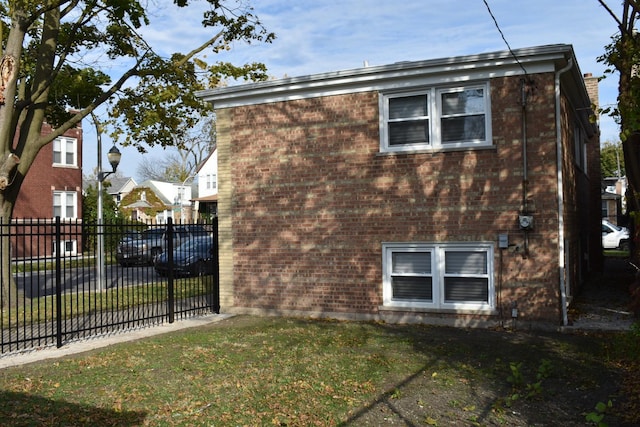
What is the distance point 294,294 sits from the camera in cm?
1100

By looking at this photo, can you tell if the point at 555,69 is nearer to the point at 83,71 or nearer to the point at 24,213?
the point at 83,71

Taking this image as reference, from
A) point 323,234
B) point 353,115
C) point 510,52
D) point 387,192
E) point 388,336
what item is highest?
point 510,52

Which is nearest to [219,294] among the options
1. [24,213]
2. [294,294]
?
[294,294]

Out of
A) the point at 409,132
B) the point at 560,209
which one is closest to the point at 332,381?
the point at 560,209

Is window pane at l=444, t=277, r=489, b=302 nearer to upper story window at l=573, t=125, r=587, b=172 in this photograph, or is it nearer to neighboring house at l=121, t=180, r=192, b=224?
upper story window at l=573, t=125, r=587, b=172

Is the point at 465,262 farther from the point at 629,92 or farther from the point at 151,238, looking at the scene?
the point at 151,238

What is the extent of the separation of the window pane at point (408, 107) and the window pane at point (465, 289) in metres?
3.21

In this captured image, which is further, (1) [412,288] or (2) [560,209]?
(1) [412,288]

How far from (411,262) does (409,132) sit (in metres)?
2.51

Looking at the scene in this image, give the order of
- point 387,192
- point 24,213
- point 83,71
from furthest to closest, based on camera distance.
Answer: point 24,213, point 83,71, point 387,192

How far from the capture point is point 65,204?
99.3ft

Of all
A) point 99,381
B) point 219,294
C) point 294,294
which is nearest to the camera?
point 99,381

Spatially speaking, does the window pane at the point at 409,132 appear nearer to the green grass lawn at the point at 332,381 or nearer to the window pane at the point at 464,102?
the window pane at the point at 464,102

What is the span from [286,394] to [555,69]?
Answer: 23.6ft
